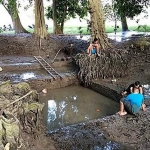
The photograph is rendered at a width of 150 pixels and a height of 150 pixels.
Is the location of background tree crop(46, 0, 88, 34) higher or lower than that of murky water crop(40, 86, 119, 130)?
higher

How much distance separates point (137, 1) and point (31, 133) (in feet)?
40.4

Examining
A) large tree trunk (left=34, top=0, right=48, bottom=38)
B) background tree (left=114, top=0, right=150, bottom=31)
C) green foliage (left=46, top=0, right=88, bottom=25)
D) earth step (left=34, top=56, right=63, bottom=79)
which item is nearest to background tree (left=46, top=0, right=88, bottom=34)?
green foliage (left=46, top=0, right=88, bottom=25)

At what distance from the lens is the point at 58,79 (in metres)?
9.49

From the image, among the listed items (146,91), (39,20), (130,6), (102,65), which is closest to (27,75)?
(102,65)

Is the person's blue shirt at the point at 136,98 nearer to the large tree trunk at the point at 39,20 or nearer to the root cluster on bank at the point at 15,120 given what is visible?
the root cluster on bank at the point at 15,120

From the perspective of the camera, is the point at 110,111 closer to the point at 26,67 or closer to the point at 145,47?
the point at 26,67

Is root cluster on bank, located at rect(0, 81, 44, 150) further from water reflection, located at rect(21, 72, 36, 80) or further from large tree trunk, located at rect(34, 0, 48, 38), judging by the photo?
large tree trunk, located at rect(34, 0, 48, 38)

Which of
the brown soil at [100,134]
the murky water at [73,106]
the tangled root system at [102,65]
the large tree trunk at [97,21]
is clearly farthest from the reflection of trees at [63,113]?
the large tree trunk at [97,21]

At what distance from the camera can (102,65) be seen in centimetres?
948

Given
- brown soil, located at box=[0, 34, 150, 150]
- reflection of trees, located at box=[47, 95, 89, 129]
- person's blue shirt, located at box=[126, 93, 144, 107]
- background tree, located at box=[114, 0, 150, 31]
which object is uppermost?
background tree, located at box=[114, 0, 150, 31]

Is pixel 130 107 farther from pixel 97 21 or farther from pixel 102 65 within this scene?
pixel 97 21

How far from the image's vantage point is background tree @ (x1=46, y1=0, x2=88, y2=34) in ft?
57.2

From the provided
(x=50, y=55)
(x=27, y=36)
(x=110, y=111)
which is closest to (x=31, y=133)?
(x=110, y=111)

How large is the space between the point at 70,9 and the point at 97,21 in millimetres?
8704
